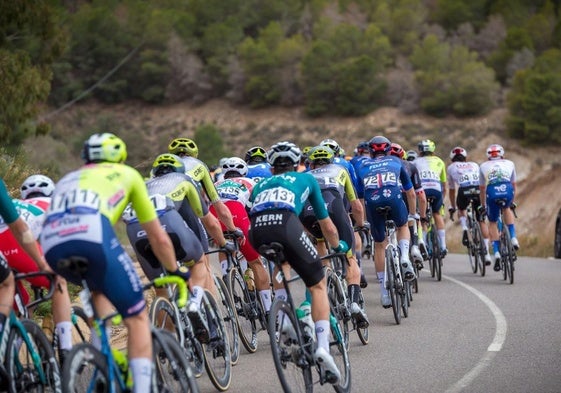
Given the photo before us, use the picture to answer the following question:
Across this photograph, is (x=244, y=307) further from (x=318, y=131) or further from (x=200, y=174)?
(x=318, y=131)

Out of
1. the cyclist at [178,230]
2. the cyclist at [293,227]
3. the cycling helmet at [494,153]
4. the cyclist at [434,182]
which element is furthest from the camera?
the cyclist at [434,182]

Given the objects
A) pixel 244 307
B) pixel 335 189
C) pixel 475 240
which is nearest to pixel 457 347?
pixel 244 307

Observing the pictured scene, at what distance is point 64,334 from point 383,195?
6372mm

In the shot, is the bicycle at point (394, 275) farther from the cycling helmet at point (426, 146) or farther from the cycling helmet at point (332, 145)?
the cycling helmet at point (426, 146)

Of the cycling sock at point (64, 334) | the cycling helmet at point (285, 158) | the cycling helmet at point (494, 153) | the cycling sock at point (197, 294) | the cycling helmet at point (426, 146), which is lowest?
the cycling sock at point (64, 334)

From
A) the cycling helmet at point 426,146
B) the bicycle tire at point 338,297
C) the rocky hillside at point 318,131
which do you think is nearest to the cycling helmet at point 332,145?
the cycling helmet at point 426,146

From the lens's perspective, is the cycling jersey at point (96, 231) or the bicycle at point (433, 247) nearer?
the cycling jersey at point (96, 231)

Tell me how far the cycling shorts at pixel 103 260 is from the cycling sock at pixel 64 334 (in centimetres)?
176

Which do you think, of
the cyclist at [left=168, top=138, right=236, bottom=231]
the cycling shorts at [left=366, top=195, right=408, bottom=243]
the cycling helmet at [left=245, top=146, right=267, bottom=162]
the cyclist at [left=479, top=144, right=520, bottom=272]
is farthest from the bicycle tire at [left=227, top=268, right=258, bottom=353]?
the cyclist at [left=479, top=144, right=520, bottom=272]

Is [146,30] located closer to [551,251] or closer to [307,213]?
[551,251]

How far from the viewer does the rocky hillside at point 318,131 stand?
57062 mm

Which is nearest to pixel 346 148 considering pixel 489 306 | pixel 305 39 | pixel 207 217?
pixel 305 39

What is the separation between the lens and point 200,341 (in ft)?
28.0

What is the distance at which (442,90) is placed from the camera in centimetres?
6862
